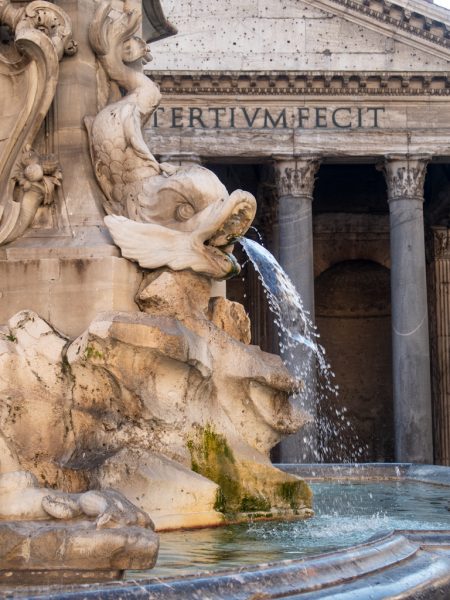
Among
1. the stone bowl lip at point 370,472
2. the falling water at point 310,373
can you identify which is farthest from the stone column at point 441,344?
the stone bowl lip at point 370,472

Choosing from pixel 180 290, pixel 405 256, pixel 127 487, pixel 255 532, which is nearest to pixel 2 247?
pixel 180 290

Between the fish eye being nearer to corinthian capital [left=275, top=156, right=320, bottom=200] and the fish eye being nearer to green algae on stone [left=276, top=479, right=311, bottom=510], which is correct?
green algae on stone [left=276, top=479, right=311, bottom=510]

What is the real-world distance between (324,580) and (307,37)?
24.8 meters

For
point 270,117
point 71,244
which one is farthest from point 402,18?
point 71,244

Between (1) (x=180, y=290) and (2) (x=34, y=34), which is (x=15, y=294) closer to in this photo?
(1) (x=180, y=290)

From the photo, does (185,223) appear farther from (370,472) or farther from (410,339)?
(410,339)

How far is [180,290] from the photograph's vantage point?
7039mm

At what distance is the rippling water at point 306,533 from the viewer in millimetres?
5605

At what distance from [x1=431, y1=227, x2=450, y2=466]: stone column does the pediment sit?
7.97 meters

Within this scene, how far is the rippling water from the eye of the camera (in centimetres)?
561

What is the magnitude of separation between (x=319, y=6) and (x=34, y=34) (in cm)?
2239

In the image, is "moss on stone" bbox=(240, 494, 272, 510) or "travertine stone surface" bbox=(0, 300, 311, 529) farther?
"moss on stone" bbox=(240, 494, 272, 510)

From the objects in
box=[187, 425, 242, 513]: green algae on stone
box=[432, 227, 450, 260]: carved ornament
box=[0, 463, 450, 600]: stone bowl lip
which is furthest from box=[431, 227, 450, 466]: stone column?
box=[0, 463, 450, 600]: stone bowl lip

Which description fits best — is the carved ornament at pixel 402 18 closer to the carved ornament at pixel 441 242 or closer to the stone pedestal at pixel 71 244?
the carved ornament at pixel 441 242
